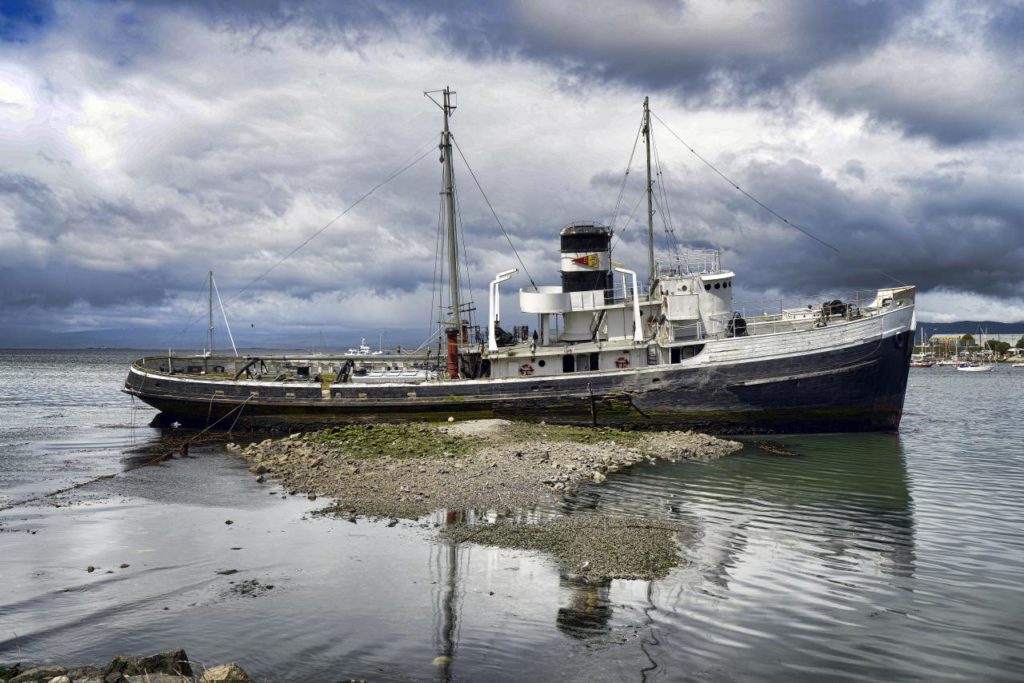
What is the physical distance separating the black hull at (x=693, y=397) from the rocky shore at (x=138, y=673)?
2442 centimetres

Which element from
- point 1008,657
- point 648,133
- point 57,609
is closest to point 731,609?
point 1008,657

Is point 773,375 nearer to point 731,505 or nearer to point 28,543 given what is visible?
point 731,505

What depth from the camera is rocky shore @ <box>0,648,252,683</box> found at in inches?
313

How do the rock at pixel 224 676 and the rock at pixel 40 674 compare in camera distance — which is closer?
the rock at pixel 224 676

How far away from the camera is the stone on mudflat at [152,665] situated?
8.19 meters

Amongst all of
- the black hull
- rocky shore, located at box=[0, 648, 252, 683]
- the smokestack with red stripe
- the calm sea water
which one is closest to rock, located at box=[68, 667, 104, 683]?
rocky shore, located at box=[0, 648, 252, 683]

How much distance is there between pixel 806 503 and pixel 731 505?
2.02 m

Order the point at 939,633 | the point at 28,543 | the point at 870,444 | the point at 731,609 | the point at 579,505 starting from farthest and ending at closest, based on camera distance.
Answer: the point at 870,444
the point at 579,505
the point at 28,543
the point at 731,609
the point at 939,633

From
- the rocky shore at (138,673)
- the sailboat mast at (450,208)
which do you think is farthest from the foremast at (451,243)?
the rocky shore at (138,673)

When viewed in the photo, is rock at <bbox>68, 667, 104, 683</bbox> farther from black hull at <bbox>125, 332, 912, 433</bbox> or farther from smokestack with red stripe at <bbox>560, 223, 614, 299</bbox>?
smokestack with red stripe at <bbox>560, 223, 614, 299</bbox>

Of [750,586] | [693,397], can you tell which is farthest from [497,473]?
[693,397]

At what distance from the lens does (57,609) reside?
11477 mm

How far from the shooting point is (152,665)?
8.26 meters

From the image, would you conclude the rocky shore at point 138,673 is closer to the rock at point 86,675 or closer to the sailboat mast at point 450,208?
the rock at point 86,675
